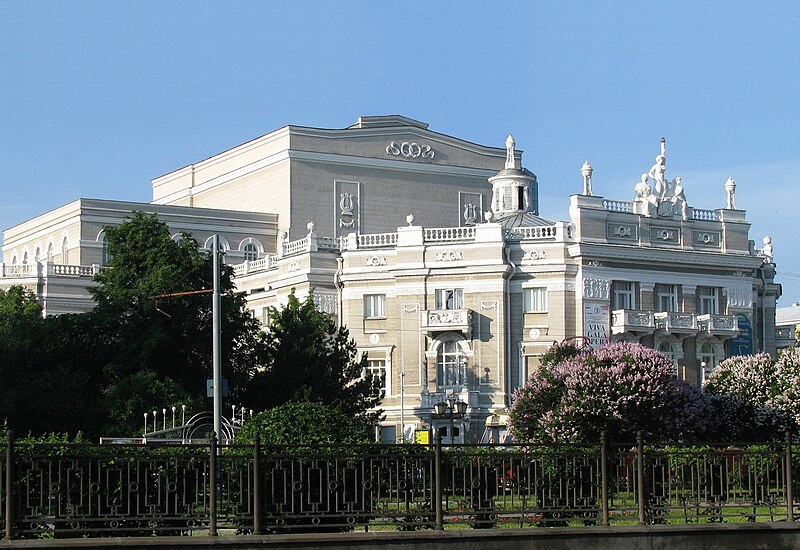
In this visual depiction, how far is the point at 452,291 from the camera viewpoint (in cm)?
6700

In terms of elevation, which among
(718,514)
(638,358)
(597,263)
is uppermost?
(597,263)

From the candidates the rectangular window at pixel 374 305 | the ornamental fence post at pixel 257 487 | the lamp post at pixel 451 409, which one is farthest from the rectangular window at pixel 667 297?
the ornamental fence post at pixel 257 487

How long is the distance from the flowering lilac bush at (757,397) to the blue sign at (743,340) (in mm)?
20990

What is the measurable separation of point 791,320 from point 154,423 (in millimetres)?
94687

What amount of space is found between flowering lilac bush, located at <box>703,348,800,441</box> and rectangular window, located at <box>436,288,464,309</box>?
18.4m

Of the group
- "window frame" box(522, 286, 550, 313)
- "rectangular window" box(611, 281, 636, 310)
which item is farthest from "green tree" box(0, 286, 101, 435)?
"rectangular window" box(611, 281, 636, 310)

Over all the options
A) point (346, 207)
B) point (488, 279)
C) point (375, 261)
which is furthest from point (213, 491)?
point (346, 207)

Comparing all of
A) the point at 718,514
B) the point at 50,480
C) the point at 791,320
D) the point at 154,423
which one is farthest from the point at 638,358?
the point at 791,320

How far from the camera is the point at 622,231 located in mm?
69562

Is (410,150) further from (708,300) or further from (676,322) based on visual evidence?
(676,322)

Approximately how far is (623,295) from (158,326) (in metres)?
25.5

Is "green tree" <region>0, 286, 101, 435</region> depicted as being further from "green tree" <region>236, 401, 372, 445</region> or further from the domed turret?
the domed turret

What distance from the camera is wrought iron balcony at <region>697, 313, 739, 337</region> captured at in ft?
227

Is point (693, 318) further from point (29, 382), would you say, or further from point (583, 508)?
point (583, 508)
